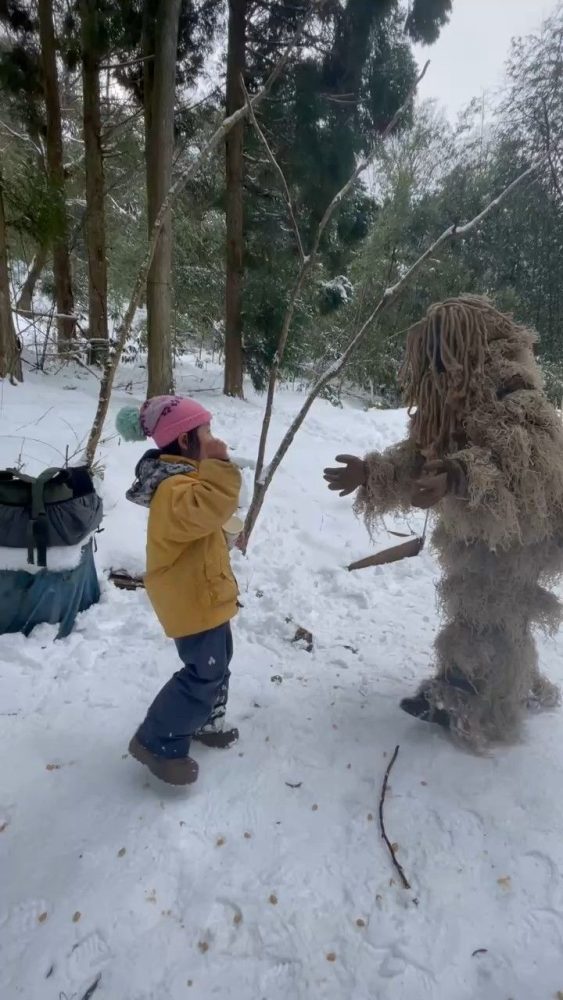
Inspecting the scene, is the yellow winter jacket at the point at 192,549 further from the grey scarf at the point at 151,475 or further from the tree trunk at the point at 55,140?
the tree trunk at the point at 55,140

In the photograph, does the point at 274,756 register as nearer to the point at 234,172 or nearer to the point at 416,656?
the point at 416,656

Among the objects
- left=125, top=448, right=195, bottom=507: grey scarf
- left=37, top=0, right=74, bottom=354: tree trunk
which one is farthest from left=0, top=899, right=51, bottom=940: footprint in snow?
left=37, top=0, right=74, bottom=354: tree trunk

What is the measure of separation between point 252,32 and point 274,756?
313 inches

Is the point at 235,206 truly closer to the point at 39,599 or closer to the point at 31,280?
the point at 31,280

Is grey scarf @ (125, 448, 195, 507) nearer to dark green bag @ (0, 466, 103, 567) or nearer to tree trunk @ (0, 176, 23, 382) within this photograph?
dark green bag @ (0, 466, 103, 567)

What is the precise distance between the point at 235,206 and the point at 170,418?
6.60m

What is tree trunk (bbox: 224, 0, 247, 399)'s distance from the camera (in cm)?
646

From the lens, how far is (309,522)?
14.5ft

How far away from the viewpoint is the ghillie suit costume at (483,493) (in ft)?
5.64

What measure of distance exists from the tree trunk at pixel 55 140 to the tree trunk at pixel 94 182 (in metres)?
0.35

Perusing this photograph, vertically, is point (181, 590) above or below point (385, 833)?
above

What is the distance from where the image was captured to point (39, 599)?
2.41m

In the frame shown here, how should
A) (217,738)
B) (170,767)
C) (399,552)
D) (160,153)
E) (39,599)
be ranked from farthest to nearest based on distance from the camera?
1. (160,153)
2. (399,552)
3. (39,599)
4. (217,738)
5. (170,767)

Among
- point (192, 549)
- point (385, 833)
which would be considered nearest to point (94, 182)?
A: point (192, 549)
